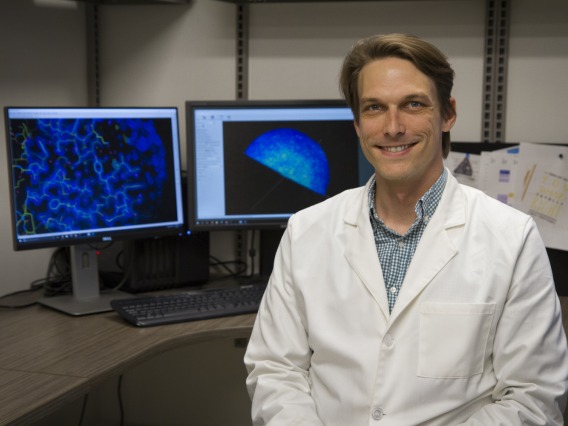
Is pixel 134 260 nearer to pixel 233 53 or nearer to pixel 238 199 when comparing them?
pixel 238 199

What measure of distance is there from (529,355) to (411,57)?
0.57 meters

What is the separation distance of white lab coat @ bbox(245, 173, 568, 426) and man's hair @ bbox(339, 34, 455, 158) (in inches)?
7.5

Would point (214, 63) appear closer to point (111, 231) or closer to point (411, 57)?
point (111, 231)

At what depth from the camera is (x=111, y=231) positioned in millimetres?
2143

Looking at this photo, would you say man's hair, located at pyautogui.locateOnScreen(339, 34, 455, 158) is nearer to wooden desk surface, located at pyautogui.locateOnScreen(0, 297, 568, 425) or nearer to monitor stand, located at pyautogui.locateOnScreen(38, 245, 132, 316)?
wooden desk surface, located at pyautogui.locateOnScreen(0, 297, 568, 425)

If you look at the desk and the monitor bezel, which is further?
the monitor bezel

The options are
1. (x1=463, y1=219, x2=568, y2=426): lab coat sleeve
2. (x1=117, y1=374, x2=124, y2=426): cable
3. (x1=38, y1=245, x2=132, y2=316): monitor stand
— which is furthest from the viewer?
(x1=117, y1=374, x2=124, y2=426): cable

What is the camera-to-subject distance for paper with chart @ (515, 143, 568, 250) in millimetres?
2184

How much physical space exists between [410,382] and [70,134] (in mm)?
1126

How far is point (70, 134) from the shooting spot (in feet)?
6.81

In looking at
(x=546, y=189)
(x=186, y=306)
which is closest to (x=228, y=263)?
(x=186, y=306)

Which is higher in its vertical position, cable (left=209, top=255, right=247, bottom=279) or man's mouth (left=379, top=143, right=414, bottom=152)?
man's mouth (left=379, top=143, right=414, bottom=152)

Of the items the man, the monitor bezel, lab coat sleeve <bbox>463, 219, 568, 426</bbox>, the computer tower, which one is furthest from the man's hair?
the computer tower

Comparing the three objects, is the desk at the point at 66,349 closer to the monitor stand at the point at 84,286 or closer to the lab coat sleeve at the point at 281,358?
the monitor stand at the point at 84,286
